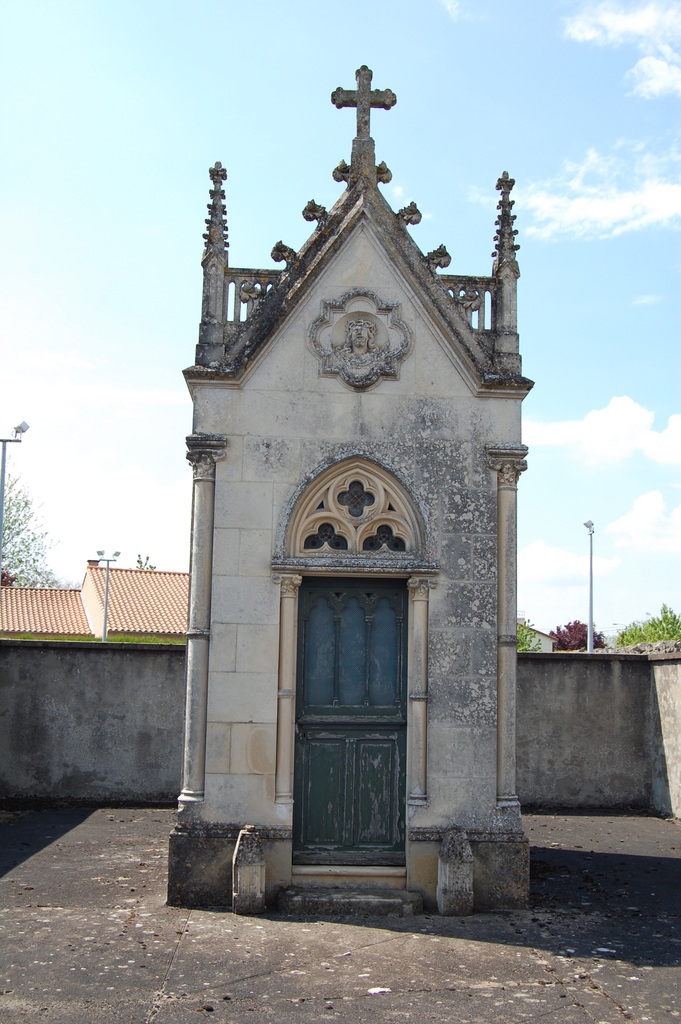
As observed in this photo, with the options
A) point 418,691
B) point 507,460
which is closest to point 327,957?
point 418,691

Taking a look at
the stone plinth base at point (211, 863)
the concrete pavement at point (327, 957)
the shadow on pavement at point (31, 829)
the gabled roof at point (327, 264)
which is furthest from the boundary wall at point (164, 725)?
the gabled roof at point (327, 264)

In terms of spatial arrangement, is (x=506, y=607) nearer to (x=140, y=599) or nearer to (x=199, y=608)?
(x=199, y=608)

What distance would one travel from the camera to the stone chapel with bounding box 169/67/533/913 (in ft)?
27.8

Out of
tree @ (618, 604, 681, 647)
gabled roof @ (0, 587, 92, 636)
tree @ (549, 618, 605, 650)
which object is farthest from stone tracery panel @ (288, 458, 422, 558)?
tree @ (549, 618, 605, 650)

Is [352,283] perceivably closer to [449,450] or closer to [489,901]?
[449,450]

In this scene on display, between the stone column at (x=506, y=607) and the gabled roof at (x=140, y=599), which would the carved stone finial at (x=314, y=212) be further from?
the gabled roof at (x=140, y=599)

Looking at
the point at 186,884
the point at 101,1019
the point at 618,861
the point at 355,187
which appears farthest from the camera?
the point at 618,861

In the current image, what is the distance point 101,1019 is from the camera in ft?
18.5

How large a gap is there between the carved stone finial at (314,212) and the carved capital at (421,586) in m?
3.54

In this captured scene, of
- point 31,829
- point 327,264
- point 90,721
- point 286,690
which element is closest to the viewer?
point 286,690

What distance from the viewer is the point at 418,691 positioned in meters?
8.61

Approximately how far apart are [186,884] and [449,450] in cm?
442

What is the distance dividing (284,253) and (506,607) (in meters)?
3.91

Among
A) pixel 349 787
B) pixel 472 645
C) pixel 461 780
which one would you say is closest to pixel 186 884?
pixel 349 787
